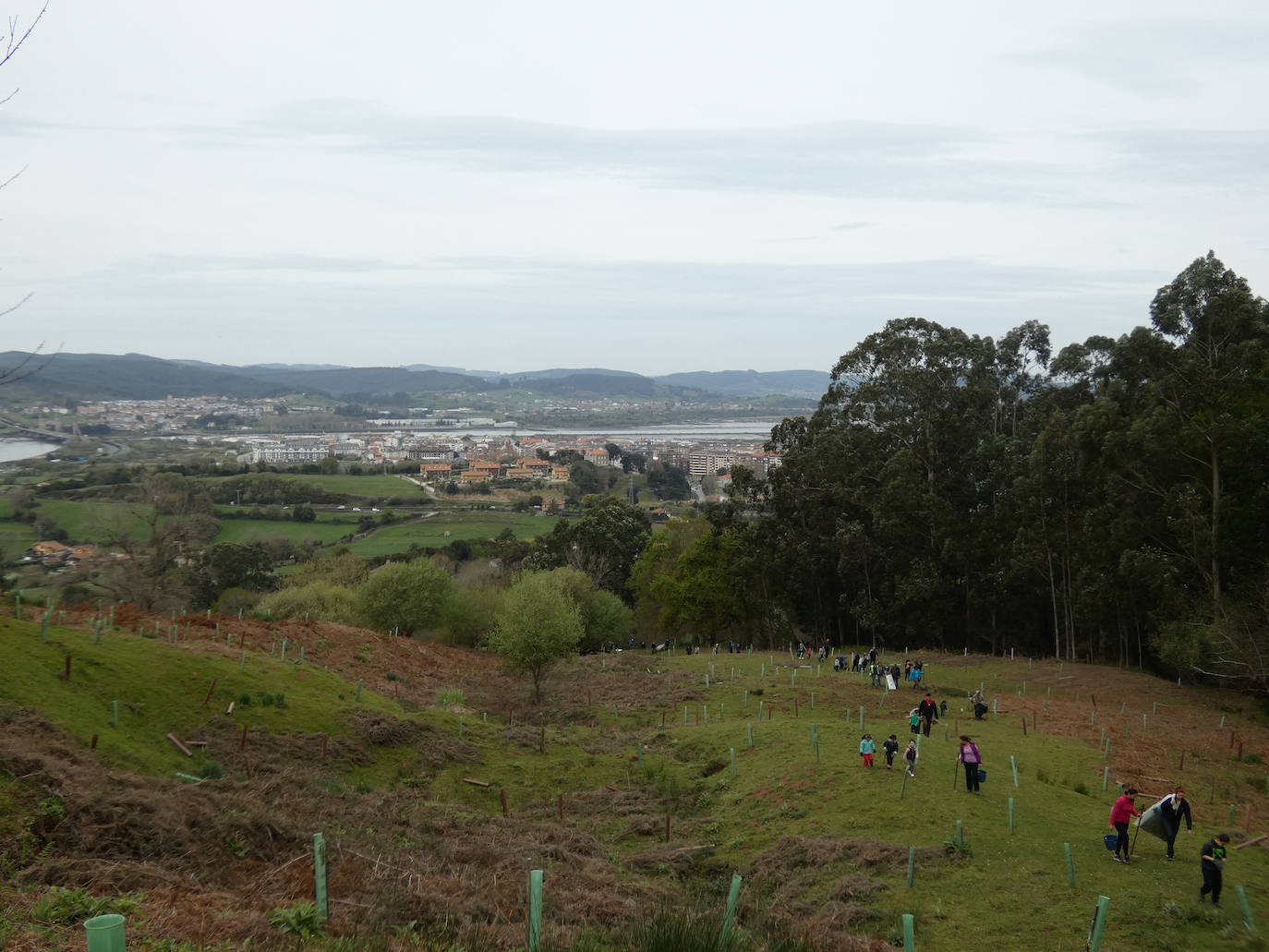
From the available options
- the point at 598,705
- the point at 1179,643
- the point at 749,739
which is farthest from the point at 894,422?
the point at 749,739

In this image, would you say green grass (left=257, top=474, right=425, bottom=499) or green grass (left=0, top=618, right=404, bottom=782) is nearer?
green grass (left=0, top=618, right=404, bottom=782)

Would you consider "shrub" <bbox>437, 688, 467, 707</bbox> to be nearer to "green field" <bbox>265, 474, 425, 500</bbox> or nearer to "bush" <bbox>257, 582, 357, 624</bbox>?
"bush" <bbox>257, 582, 357, 624</bbox>

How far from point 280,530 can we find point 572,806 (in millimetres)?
84454

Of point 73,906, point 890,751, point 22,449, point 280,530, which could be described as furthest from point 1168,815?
point 22,449

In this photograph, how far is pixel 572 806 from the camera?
21.8m

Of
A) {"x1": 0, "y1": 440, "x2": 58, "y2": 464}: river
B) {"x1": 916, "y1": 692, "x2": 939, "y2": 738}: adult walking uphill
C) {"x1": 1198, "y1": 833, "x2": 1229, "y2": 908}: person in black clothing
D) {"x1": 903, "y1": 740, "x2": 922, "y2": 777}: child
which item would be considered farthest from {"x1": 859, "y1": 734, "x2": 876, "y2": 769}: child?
{"x1": 0, "y1": 440, "x2": 58, "y2": 464}: river

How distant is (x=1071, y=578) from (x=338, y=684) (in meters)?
37.9

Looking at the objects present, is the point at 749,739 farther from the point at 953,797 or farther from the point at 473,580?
the point at 473,580

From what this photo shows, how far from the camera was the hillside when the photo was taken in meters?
A: 11.8

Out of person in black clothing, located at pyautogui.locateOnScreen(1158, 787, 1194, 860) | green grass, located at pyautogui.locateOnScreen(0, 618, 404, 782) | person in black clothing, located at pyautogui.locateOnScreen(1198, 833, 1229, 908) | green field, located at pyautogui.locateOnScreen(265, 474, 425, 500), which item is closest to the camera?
person in black clothing, located at pyautogui.locateOnScreen(1198, 833, 1229, 908)

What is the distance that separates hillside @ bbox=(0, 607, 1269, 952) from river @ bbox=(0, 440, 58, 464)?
488 feet

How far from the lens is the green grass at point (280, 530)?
8919 centimetres

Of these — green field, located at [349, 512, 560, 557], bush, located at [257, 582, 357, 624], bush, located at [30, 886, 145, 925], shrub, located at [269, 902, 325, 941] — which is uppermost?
bush, located at [30, 886, 145, 925]

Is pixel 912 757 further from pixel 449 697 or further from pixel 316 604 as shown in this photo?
pixel 316 604
